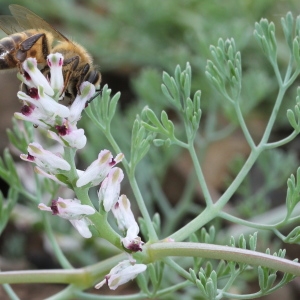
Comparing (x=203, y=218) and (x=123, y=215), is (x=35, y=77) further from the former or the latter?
(x=203, y=218)

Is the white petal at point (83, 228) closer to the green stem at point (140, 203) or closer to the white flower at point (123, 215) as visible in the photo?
the white flower at point (123, 215)

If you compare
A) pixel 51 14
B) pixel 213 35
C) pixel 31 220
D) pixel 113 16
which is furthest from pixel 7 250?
pixel 51 14

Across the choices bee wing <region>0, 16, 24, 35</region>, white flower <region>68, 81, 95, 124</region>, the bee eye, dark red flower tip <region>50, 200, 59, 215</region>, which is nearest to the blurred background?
bee wing <region>0, 16, 24, 35</region>

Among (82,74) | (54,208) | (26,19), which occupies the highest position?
(26,19)

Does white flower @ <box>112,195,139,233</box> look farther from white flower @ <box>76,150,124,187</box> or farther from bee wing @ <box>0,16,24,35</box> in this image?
bee wing @ <box>0,16,24,35</box>

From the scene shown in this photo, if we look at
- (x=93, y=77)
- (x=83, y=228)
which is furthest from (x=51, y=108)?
(x=93, y=77)

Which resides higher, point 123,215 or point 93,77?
point 93,77
